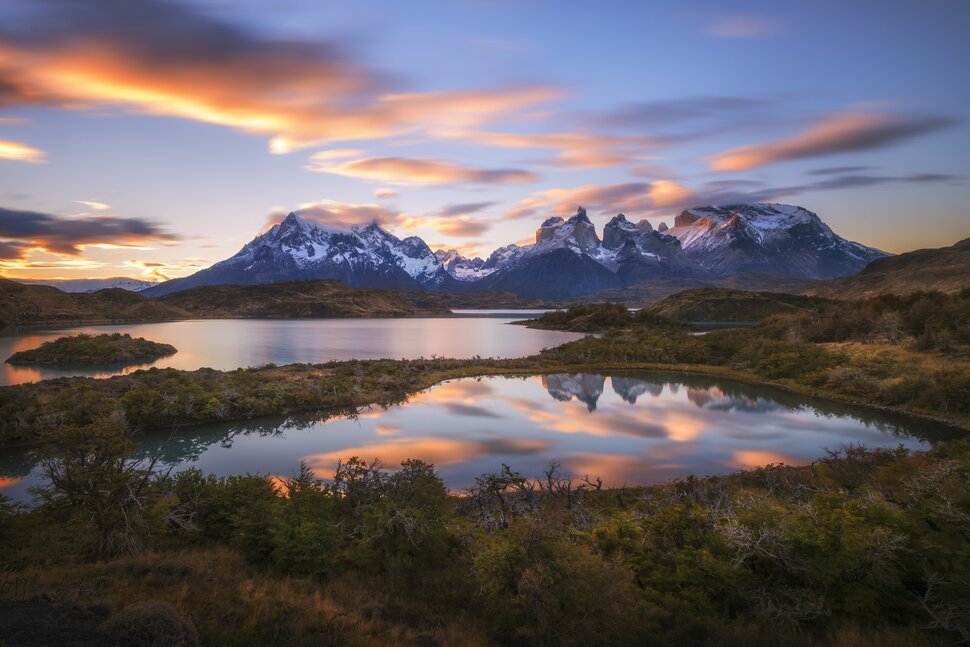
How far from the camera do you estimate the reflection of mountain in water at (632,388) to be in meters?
51.2

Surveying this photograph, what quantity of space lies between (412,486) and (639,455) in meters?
19.1

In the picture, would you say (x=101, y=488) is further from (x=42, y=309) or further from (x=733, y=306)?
(x=42, y=309)

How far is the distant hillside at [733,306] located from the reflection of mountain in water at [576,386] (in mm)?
120437

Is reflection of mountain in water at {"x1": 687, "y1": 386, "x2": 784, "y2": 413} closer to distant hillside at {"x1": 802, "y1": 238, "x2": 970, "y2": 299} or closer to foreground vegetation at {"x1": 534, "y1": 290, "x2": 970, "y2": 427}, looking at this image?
foreground vegetation at {"x1": 534, "y1": 290, "x2": 970, "y2": 427}

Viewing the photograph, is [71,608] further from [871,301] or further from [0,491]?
[871,301]

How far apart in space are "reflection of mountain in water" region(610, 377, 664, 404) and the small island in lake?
74321mm

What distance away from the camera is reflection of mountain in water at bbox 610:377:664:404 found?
51.2 metres

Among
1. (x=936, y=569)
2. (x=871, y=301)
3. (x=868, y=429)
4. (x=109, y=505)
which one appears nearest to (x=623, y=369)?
(x=868, y=429)

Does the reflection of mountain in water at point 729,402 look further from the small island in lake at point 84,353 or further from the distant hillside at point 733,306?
the distant hillside at point 733,306

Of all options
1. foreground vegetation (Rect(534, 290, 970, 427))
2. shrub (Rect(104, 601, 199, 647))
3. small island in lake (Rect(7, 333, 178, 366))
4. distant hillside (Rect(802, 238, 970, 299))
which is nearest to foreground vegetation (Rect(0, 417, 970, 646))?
shrub (Rect(104, 601, 199, 647))

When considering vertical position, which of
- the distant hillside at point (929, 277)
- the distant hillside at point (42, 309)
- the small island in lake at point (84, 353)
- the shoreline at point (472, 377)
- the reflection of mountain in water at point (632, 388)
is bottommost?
the reflection of mountain in water at point (632, 388)

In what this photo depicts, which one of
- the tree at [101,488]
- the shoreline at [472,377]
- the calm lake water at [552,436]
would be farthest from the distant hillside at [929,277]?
the tree at [101,488]

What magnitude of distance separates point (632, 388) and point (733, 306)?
152318 mm

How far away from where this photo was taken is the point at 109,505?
1418 cm
